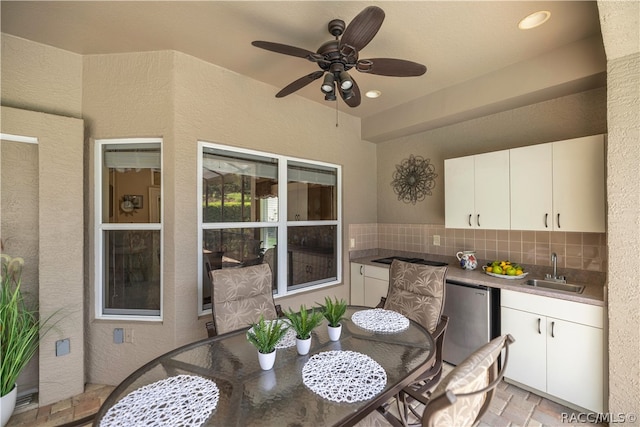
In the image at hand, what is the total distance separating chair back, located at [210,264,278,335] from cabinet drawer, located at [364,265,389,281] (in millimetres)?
1522

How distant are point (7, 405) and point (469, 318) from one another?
3.53 m

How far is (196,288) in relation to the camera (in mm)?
2393

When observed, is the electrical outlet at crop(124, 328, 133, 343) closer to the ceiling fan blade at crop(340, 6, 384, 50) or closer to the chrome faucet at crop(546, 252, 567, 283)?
the ceiling fan blade at crop(340, 6, 384, 50)

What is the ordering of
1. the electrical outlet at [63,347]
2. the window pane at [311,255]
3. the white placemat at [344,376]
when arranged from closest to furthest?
the white placemat at [344,376] → the electrical outlet at [63,347] → the window pane at [311,255]

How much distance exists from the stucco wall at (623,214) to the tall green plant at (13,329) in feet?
13.0

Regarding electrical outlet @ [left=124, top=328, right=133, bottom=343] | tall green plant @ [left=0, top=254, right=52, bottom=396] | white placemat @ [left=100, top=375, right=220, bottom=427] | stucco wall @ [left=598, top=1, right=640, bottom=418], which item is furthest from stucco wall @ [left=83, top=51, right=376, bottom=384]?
stucco wall @ [left=598, top=1, right=640, bottom=418]

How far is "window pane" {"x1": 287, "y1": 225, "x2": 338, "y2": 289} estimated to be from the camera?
10.3 feet

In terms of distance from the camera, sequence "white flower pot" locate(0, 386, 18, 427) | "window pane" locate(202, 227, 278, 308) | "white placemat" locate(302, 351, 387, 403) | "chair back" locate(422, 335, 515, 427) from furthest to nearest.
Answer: "window pane" locate(202, 227, 278, 308)
"white flower pot" locate(0, 386, 18, 427)
"white placemat" locate(302, 351, 387, 403)
"chair back" locate(422, 335, 515, 427)

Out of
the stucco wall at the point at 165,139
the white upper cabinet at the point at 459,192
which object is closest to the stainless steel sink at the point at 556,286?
the white upper cabinet at the point at 459,192

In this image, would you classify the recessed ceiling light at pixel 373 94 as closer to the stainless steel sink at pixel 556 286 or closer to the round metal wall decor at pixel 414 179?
the round metal wall decor at pixel 414 179

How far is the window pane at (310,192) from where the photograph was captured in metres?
3.15

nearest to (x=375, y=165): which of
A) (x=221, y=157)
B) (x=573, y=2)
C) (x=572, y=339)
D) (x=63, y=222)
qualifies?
(x=221, y=157)

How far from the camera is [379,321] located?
6.04 feet

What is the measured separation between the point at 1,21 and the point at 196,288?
7.67 ft
